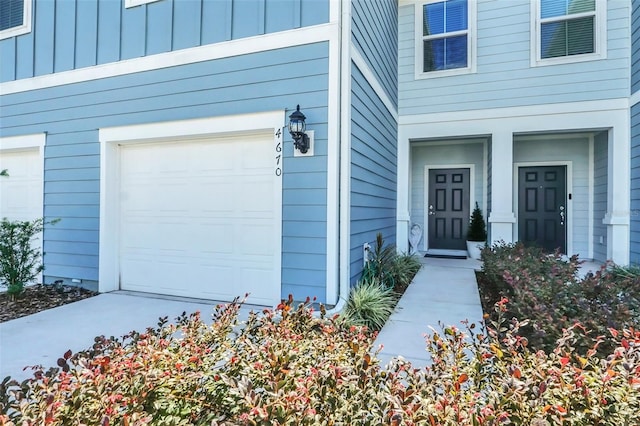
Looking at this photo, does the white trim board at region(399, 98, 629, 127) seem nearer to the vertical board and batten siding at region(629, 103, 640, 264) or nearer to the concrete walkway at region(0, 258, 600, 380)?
the vertical board and batten siding at region(629, 103, 640, 264)

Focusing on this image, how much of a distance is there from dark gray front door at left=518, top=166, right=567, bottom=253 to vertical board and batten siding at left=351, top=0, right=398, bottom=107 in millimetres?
3148

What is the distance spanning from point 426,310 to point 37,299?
4.60 m

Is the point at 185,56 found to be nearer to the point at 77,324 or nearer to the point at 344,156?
the point at 344,156

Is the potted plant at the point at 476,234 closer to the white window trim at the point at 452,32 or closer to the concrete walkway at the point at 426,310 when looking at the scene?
the concrete walkway at the point at 426,310

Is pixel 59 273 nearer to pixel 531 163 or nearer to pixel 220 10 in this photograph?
pixel 220 10

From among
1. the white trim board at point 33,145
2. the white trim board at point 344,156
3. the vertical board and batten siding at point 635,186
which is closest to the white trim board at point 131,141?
the white trim board at point 344,156

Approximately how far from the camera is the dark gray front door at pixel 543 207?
22.0 feet

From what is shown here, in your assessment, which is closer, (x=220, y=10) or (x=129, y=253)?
(x=220, y=10)

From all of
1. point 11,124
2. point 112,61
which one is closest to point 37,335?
point 112,61

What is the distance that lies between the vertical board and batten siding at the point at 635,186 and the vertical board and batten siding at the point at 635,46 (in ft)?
1.15

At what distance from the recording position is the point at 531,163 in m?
6.83

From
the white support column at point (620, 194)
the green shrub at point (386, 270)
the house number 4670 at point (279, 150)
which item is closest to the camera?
the house number 4670 at point (279, 150)

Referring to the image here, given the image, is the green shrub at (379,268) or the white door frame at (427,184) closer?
the green shrub at (379,268)

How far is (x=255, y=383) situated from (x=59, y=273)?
4.76 meters
